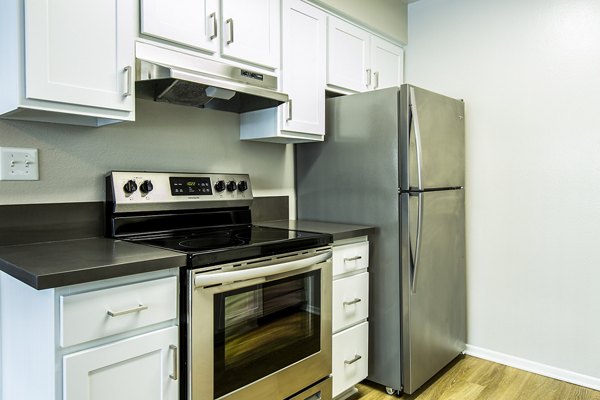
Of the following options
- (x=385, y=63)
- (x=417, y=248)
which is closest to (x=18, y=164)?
(x=417, y=248)

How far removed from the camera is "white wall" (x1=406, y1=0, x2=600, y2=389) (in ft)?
7.70

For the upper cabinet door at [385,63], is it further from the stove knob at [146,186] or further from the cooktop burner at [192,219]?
the stove knob at [146,186]

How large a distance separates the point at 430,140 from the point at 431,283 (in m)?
0.78

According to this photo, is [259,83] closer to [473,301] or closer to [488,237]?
[488,237]

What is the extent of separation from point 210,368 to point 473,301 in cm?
197

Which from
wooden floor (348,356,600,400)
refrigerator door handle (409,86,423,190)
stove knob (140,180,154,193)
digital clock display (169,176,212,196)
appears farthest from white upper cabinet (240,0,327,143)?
wooden floor (348,356,600,400)

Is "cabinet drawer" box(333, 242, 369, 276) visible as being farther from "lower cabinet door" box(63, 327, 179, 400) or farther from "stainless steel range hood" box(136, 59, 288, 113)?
"lower cabinet door" box(63, 327, 179, 400)

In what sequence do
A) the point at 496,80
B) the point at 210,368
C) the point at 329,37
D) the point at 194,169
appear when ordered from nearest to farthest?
the point at 210,368 → the point at 194,169 → the point at 329,37 → the point at 496,80

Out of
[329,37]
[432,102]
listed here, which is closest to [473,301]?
[432,102]

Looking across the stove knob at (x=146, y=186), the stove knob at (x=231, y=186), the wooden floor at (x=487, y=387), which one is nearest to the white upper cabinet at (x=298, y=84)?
the stove knob at (x=231, y=186)

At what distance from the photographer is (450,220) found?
2518 mm

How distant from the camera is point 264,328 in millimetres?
1644

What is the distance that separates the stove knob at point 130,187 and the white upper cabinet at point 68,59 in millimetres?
294

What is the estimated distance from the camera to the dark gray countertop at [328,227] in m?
2.04
